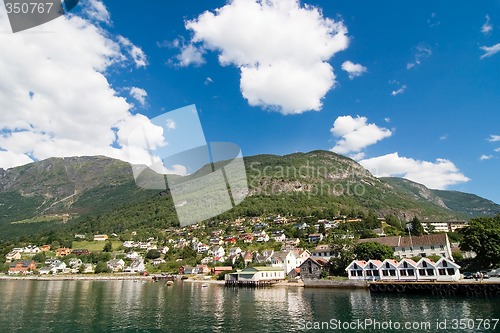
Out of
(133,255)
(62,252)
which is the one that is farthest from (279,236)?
(62,252)

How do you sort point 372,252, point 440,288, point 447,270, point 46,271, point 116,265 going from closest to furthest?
point 440,288 → point 447,270 → point 372,252 → point 46,271 → point 116,265

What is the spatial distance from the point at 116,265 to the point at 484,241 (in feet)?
276

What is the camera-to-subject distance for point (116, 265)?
291 feet

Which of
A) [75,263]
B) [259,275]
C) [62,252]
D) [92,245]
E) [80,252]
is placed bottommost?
[259,275]

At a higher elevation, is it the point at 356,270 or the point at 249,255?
the point at 249,255

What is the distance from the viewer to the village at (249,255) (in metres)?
41.3

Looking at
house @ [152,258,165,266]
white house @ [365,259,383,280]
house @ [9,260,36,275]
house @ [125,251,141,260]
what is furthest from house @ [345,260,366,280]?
house @ [9,260,36,275]

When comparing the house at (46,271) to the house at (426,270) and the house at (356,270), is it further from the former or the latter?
the house at (426,270)

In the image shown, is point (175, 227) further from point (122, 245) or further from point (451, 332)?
point (451, 332)

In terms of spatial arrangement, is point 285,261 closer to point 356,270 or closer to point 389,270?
point 356,270

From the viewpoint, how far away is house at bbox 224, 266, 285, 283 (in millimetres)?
53081

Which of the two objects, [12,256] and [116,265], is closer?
[116,265]

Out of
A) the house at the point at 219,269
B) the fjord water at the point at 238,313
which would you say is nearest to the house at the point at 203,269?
the house at the point at 219,269

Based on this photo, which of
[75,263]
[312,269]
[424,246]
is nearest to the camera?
[312,269]
